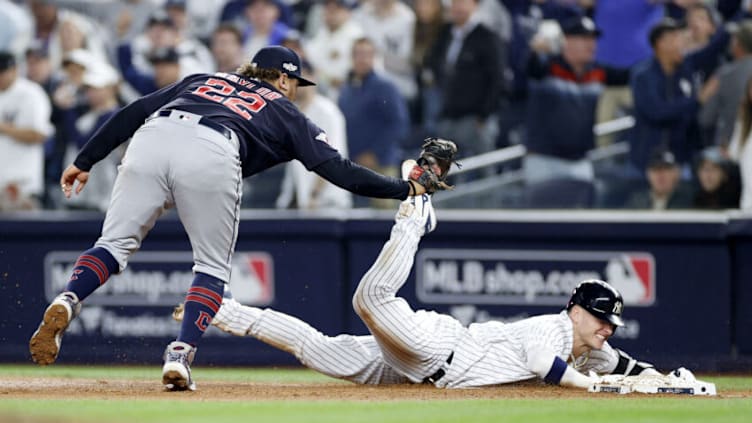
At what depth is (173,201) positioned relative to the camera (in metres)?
6.15

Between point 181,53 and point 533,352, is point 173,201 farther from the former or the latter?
point 181,53

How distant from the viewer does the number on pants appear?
6156mm

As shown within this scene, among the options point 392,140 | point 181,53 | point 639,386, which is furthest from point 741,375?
point 181,53

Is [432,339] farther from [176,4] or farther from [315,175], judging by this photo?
[176,4]

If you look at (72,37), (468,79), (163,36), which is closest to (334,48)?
(468,79)

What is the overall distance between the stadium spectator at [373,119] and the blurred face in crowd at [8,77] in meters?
3.32

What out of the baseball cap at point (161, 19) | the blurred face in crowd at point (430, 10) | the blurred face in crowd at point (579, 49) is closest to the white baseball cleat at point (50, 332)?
the blurred face in crowd at point (579, 49)

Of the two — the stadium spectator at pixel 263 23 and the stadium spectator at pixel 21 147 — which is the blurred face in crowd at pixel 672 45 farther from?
the stadium spectator at pixel 21 147

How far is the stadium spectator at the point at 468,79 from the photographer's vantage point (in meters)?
10.8

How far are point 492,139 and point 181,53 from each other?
10.2 feet

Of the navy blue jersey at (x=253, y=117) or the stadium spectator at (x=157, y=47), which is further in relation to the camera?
the stadium spectator at (x=157, y=47)

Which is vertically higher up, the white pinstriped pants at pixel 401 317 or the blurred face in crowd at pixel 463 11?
the blurred face in crowd at pixel 463 11

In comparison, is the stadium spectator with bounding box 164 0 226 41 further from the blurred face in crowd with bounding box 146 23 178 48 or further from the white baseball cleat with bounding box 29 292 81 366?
the white baseball cleat with bounding box 29 292 81 366

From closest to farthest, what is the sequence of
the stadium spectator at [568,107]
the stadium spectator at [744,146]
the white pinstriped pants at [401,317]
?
the white pinstriped pants at [401,317] < the stadium spectator at [744,146] < the stadium spectator at [568,107]
